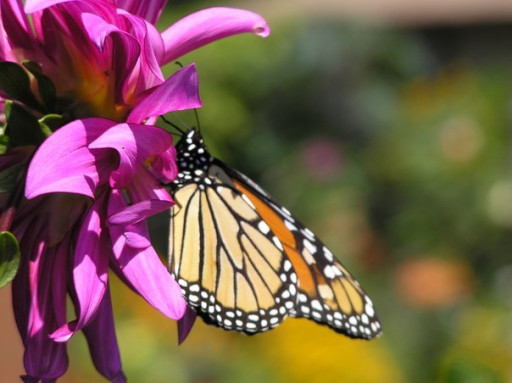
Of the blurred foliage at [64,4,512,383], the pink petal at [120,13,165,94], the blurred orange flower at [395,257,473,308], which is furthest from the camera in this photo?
the blurred orange flower at [395,257,473,308]

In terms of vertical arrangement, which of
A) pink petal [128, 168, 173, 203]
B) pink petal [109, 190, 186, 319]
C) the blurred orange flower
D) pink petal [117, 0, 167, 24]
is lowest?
the blurred orange flower

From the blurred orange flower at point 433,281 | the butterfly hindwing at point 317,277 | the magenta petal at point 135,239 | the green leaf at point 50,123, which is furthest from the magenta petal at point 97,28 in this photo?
the blurred orange flower at point 433,281

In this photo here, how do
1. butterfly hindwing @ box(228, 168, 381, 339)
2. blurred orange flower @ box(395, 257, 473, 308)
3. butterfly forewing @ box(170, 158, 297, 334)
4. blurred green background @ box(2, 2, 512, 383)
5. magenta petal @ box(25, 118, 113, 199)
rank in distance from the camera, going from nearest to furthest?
magenta petal @ box(25, 118, 113, 199) → butterfly forewing @ box(170, 158, 297, 334) → butterfly hindwing @ box(228, 168, 381, 339) → blurred green background @ box(2, 2, 512, 383) → blurred orange flower @ box(395, 257, 473, 308)

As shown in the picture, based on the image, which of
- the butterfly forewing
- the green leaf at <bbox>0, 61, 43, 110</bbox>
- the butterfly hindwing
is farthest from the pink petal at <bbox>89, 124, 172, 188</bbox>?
the butterfly hindwing

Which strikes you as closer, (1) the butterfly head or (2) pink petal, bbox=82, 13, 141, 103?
(2) pink petal, bbox=82, 13, 141, 103

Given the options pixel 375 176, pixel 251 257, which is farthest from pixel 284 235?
pixel 375 176

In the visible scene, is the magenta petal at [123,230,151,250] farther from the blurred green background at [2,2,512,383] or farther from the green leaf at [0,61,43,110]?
the blurred green background at [2,2,512,383]
